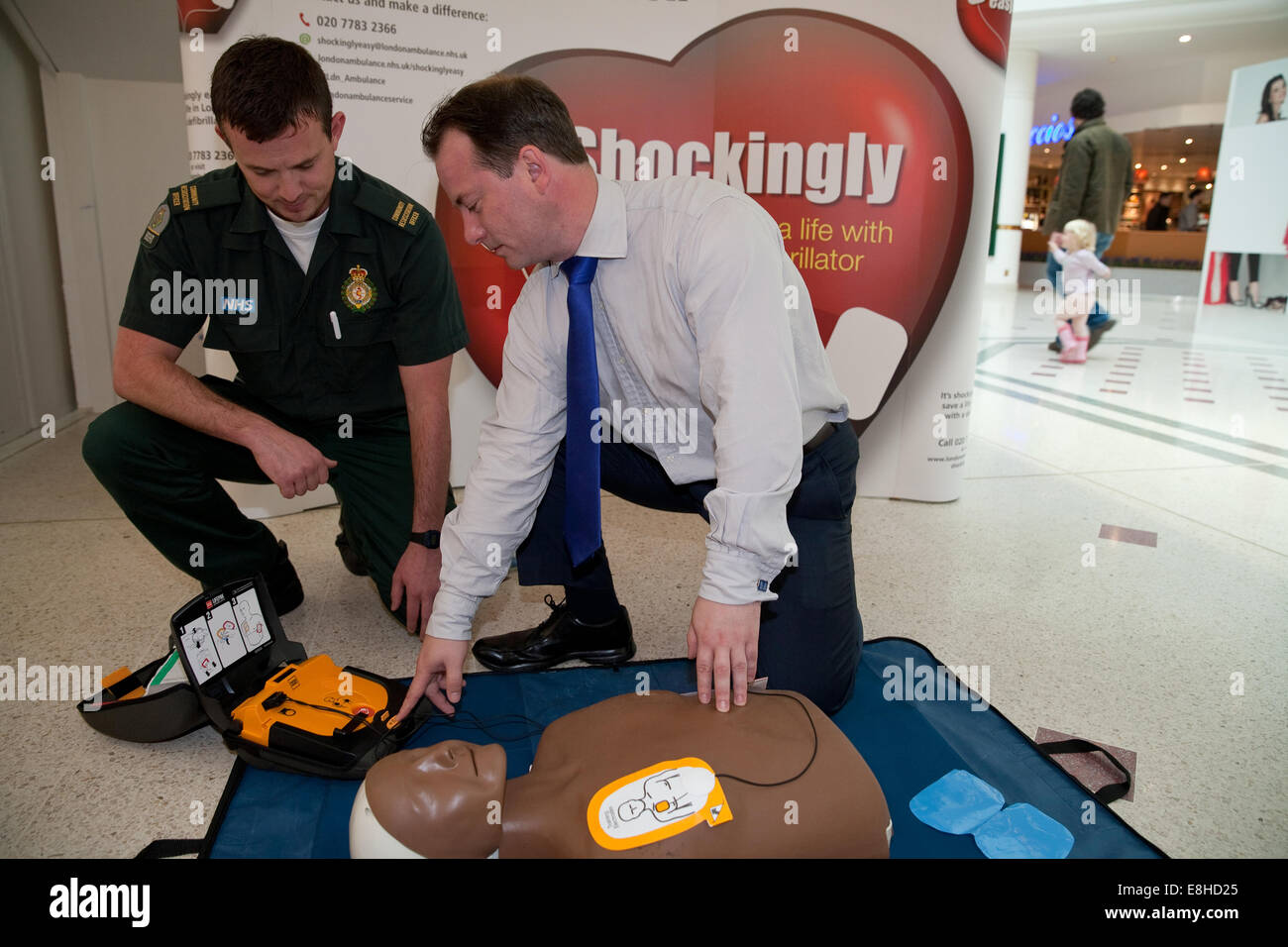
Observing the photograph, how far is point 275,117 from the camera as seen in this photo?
61.9 inches

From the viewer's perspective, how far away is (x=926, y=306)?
283 cm

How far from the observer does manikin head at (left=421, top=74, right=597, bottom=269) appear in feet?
4.08

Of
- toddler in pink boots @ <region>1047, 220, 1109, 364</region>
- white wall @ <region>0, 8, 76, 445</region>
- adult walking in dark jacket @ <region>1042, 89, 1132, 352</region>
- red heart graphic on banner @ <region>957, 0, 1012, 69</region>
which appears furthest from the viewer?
toddler in pink boots @ <region>1047, 220, 1109, 364</region>

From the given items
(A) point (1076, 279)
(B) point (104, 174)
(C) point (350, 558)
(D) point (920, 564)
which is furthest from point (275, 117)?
(A) point (1076, 279)

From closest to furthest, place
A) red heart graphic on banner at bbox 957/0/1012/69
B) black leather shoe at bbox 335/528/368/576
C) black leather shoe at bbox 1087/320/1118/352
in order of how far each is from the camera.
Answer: black leather shoe at bbox 335/528/368/576 → red heart graphic on banner at bbox 957/0/1012/69 → black leather shoe at bbox 1087/320/1118/352

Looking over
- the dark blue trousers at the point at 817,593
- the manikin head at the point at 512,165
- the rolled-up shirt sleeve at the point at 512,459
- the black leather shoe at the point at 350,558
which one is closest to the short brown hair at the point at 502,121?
the manikin head at the point at 512,165

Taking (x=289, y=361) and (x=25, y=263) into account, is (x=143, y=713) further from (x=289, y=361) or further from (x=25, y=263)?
(x=25, y=263)

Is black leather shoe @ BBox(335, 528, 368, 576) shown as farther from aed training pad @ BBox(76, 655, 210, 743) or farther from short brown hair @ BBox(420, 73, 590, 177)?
A: short brown hair @ BBox(420, 73, 590, 177)

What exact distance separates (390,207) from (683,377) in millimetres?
959

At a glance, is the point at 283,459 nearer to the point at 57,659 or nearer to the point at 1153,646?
the point at 57,659

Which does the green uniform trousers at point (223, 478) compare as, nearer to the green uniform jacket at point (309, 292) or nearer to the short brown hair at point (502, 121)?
the green uniform jacket at point (309, 292)

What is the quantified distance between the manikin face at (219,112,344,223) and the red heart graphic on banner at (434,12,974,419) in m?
1.05

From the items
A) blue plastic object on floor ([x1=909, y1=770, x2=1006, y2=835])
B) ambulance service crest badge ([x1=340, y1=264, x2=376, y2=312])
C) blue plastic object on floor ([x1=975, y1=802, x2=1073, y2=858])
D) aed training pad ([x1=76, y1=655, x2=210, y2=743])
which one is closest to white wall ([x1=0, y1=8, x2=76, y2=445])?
ambulance service crest badge ([x1=340, y1=264, x2=376, y2=312])
